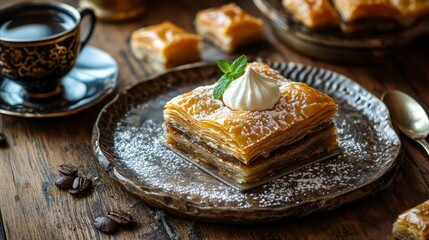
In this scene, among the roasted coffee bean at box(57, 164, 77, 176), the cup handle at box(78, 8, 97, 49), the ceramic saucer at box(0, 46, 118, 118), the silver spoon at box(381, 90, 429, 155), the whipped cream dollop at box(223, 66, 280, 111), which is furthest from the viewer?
the cup handle at box(78, 8, 97, 49)

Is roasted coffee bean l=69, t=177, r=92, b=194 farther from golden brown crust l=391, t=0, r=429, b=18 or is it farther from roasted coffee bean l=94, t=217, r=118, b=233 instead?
golden brown crust l=391, t=0, r=429, b=18

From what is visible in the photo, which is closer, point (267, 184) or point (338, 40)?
Answer: point (267, 184)

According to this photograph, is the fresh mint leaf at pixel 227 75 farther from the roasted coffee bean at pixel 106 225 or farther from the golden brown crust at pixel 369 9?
the golden brown crust at pixel 369 9

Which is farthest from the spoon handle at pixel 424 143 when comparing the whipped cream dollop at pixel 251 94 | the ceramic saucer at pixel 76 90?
the ceramic saucer at pixel 76 90

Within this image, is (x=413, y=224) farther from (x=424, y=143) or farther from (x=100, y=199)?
(x=100, y=199)

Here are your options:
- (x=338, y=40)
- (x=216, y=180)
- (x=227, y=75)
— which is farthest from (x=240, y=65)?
(x=338, y=40)

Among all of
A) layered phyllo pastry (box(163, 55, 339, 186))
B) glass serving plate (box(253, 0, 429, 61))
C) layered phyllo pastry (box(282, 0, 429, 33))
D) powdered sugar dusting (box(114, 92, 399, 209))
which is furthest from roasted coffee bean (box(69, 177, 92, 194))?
layered phyllo pastry (box(282, 0, 429, 33))
